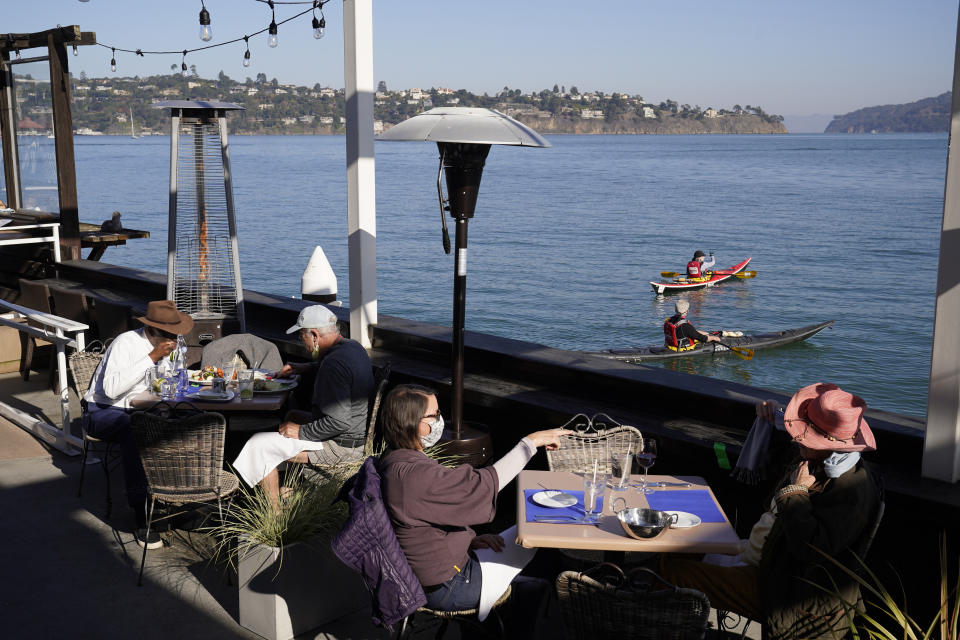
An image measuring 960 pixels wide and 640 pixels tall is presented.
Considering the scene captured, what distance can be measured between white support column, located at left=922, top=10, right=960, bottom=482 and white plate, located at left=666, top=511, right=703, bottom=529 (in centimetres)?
111

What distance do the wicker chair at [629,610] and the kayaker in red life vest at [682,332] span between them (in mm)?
16784

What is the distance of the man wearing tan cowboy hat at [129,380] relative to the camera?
15.8 feet

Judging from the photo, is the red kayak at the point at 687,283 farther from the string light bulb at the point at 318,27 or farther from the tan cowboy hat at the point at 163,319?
the tan cowboy hat at the point at 163,319

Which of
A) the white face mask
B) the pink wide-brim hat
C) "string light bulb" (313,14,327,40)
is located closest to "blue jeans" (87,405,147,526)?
the white face mask

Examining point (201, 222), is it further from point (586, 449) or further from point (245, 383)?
point (586, 449)

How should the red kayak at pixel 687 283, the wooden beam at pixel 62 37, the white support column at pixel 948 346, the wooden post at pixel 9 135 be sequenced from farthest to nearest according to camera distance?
1. the red kayak at pixel 687 283
2. the wooden post at pixel 9 135
3. the wooden beam at pixel 62 37
4. the white support column at pixel 948 346

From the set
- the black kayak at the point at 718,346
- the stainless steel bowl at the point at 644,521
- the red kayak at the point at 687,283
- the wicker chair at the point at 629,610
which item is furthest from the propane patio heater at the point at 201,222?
the red kayak at the point at 687,283

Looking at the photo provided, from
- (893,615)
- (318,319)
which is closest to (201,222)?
(318,319)

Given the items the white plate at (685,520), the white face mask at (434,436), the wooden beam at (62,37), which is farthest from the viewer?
the wooden beam at (62,37)

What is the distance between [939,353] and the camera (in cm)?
367

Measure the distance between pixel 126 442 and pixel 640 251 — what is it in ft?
152

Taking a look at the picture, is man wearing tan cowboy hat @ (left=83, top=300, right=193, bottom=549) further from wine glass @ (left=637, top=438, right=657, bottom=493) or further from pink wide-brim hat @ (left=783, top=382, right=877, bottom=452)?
pink wide-brim hat @ (left=783, top=382, right=877, bottom=452)

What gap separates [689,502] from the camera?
3580 millimetres

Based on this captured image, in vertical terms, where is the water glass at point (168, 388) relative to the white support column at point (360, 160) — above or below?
below
